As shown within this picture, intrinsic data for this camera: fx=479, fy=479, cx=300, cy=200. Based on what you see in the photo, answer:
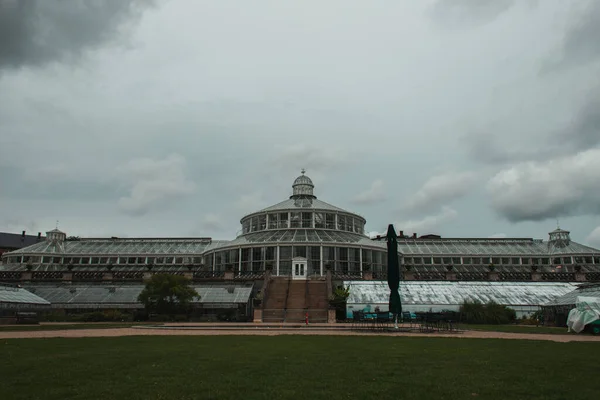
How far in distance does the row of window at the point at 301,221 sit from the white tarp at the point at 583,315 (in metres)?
40.6

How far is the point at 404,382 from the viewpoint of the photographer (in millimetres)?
10875

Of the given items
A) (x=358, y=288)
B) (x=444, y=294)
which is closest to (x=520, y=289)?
(x=444, y=294)

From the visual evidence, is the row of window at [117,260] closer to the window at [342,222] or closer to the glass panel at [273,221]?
the glass panel at [273,221]

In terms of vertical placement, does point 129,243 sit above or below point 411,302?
above

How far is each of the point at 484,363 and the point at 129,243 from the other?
81.8 metres

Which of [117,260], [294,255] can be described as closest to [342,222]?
[294,255]

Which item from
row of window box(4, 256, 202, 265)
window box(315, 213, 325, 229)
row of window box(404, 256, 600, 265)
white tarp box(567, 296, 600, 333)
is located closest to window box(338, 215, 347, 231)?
window box(315, 213, 325, 229)

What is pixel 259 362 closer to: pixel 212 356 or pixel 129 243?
pixel 212 356

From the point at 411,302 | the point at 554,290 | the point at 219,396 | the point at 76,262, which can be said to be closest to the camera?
the point at 219,396

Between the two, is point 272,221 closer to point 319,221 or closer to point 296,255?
point 319,221

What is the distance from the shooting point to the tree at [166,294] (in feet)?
157

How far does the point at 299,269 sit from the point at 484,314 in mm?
24137

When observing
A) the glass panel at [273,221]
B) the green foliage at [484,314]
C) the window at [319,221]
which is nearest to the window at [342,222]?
the window at [319,221]

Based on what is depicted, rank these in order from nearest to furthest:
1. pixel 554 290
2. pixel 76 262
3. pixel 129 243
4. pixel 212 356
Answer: pixel 212 356 < pixel 554 290 < pixel 76 262 < pixel 129 243
